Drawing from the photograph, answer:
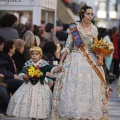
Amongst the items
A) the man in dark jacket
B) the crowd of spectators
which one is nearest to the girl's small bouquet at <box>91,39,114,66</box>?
the crowd of spectators

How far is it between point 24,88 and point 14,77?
94 centimetres

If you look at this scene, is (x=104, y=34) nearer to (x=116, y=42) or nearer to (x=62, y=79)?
(x=116, y=42)

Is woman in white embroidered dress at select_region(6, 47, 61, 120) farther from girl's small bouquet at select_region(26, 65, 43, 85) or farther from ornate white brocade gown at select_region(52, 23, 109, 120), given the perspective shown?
ornate white brocade gown at select_region(52, 23, 109, 120)

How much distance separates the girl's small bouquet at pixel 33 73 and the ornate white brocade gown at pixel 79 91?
14.5 inches

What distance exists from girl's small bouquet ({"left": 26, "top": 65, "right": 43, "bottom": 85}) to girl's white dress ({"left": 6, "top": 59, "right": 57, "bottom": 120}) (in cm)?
8

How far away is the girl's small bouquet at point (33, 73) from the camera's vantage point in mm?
12420

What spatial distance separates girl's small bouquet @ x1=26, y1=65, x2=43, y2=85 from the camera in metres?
12.4

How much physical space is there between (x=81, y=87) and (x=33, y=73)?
32.7 inches

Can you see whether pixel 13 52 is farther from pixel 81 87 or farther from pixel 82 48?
pixel 81 87

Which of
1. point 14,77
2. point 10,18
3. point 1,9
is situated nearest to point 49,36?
point 1,9

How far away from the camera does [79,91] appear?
12133 mm

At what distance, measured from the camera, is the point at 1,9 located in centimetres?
1802

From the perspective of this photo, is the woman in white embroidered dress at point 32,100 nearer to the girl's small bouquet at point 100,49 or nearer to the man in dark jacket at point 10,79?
the girl's small bouquet at point 100,49

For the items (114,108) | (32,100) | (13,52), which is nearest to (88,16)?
(32,100)
